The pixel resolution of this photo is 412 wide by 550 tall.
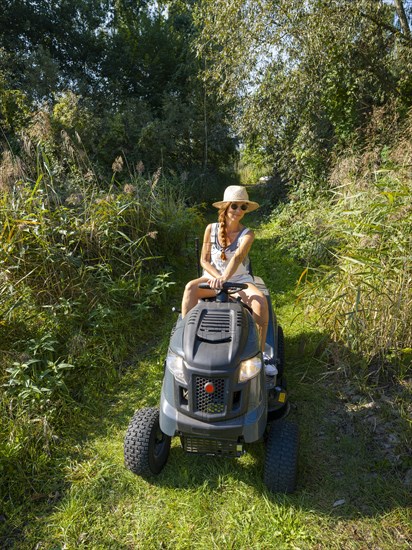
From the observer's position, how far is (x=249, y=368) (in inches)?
70.8

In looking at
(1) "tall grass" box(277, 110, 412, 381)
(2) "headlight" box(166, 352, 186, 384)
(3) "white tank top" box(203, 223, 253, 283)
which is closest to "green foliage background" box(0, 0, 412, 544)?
(1) "tall grass" box(277, 110, 412, 381)

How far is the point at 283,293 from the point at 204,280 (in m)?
2.24

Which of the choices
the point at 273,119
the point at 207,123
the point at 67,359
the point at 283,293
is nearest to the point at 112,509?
the point at 67,359

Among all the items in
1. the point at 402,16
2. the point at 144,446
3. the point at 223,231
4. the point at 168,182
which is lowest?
the point at 144,446

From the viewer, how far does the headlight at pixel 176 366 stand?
1.81 m

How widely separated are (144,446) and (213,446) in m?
0.46

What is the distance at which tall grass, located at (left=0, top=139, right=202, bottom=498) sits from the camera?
249 cm

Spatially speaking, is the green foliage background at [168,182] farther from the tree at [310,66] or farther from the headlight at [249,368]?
the headlight at [249,368]

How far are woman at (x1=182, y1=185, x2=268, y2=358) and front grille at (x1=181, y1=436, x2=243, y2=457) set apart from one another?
0.75m

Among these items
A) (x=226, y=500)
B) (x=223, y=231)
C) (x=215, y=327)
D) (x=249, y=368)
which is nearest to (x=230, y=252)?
(x=223, y=231)

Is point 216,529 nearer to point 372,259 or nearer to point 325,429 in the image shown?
point 325,429

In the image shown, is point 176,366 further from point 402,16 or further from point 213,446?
point 402,16

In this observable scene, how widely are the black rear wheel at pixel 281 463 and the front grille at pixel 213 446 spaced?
254 mm

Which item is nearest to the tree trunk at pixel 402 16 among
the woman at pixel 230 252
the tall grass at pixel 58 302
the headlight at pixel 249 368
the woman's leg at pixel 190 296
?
the tall grass at pixel 58 302
